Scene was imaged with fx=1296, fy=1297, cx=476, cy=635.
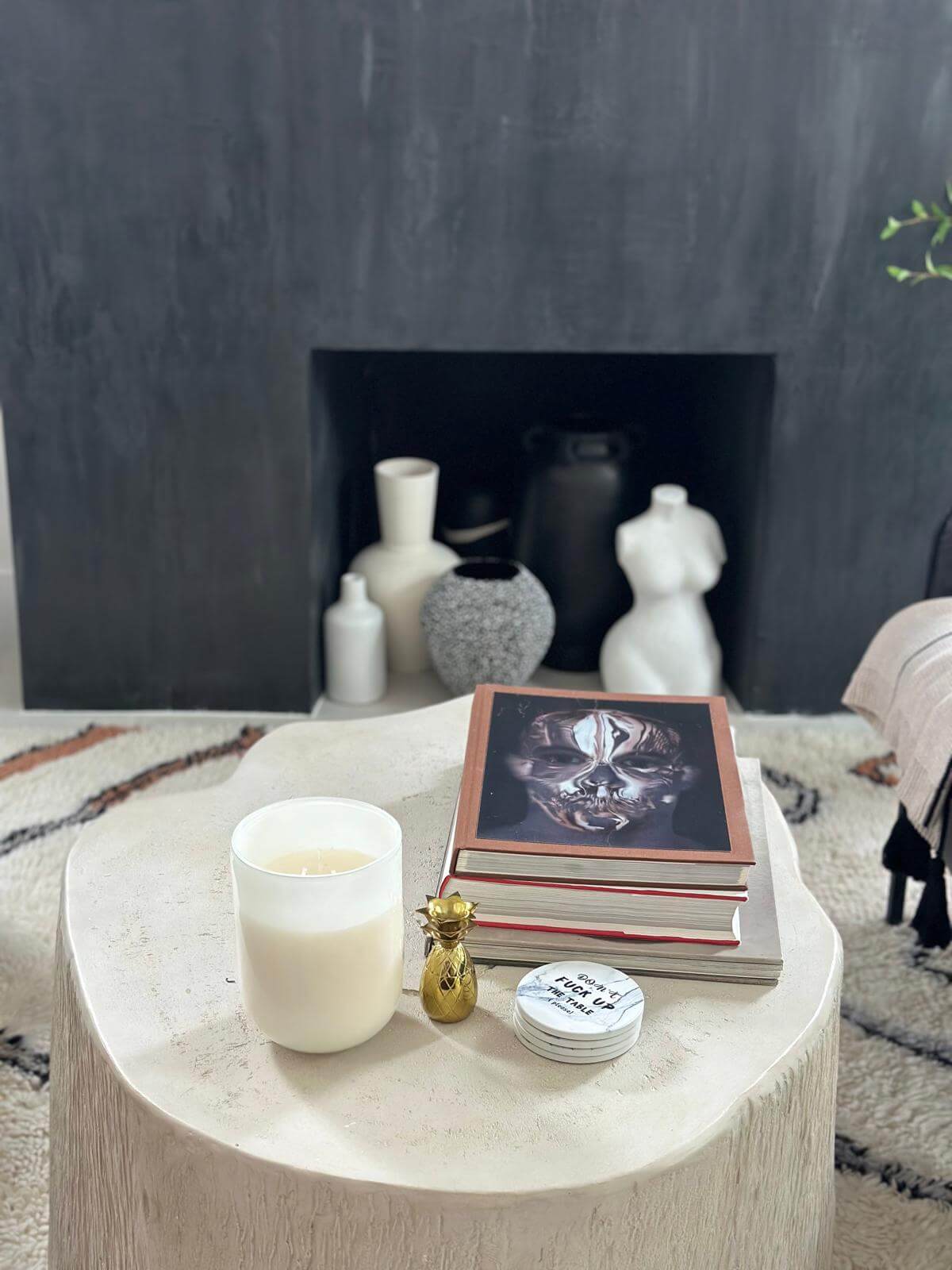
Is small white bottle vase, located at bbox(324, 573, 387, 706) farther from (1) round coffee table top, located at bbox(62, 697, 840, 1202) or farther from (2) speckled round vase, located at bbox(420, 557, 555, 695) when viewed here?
(1) round coffee table top, located at bbox(62, 697, 840, 1202)

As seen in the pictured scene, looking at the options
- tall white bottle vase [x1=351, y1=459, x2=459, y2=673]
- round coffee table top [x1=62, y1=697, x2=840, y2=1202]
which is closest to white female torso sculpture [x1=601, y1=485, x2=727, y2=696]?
tall white bottle vase [x1=351, y1=459, x2=459, y2=673]

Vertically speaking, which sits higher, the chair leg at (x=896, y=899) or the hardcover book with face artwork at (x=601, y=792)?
the hardcover book with face artwork at (x=601, y=792)

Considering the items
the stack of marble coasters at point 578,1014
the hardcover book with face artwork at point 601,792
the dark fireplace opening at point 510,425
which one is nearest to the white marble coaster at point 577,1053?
the stack of marble coasters at point 578,1014

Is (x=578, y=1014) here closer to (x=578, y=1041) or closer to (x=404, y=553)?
(x=578, y=1041)

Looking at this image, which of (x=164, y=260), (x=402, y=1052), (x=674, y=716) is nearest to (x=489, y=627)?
(x=164, y=260)

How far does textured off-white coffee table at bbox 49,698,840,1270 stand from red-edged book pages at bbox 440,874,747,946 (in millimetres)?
33

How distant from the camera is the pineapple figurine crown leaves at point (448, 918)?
79 centimetres

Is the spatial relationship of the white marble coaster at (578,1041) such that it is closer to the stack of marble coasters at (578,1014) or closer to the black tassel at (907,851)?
the stack of marble coasters at (578,1014)

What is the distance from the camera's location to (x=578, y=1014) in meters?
0.77

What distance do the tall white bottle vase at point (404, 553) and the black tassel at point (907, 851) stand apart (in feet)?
3.25

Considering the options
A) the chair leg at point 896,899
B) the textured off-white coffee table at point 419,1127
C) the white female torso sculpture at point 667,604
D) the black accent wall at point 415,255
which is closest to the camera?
the textured off-white coffee table at point 419,1127

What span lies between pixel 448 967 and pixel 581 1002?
8 cm

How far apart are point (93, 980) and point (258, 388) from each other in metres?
1.30

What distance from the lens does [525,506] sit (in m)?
2.24
